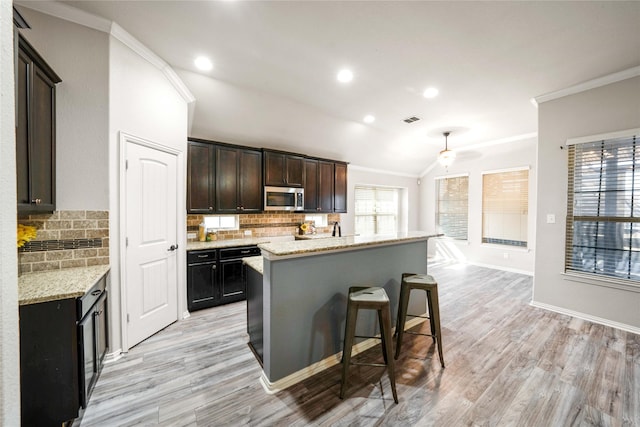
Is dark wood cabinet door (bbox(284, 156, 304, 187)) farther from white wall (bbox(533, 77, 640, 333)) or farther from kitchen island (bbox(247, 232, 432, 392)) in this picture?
white wall (bbox(533, 77, 640, 333))

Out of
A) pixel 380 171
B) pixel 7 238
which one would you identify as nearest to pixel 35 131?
pixel 7 238

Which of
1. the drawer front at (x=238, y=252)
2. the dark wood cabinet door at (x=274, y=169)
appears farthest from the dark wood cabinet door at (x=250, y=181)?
the drawer front at (x=238, y=252)

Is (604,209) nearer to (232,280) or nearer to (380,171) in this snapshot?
(380,171)

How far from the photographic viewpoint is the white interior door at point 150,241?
2354 mm

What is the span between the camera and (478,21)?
2.04 meters

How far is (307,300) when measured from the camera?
1989mm

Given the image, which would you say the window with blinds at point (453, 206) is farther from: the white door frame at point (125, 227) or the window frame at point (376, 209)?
the white door frame at point (125, 227)

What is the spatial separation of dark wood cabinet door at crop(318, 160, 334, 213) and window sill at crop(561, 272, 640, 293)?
3.81 metres

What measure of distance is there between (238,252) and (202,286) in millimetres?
645

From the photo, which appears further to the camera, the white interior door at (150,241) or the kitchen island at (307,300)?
the white interior door at (150,241)

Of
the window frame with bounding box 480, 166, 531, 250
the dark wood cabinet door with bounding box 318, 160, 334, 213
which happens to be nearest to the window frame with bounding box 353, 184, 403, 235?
the dark wood cabinet door with bounding box 318, 160, 334, 213

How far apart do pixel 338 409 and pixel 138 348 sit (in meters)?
2.06

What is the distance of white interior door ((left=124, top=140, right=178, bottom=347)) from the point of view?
2354 millimetres

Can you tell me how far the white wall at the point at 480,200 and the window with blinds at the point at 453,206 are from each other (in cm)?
14
